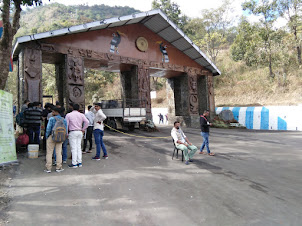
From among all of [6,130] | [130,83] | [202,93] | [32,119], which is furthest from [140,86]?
[6,130]

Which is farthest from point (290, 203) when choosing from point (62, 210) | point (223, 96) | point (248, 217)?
point (223, 96)

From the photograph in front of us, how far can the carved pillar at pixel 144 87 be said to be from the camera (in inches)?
606

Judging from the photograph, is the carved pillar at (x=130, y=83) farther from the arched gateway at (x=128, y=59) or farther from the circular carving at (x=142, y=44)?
the circular carving at (x=142, y=44)

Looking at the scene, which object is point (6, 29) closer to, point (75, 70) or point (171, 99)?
point (75, 70)

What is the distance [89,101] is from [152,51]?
22.7 metres

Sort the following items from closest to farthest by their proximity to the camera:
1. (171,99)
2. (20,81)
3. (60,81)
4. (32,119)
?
(32,119)
(20,81)
(60,81)
(171,99)

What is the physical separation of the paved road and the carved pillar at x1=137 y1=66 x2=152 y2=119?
29.0 feet

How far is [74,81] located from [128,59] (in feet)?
14.5

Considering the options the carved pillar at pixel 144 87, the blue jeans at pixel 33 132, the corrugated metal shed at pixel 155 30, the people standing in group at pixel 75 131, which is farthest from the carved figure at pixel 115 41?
the people standing in group at pixel 75 131

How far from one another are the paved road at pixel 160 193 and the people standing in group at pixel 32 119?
91cm

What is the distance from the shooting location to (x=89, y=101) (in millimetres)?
35938

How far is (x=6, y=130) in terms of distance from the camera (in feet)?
18.6

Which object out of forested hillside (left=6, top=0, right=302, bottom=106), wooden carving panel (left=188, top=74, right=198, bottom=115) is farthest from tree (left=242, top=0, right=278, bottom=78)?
wooden carving panel (left=188, top=74, right=198, bottom=115)

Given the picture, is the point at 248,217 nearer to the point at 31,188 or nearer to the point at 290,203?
the point at 290,203
